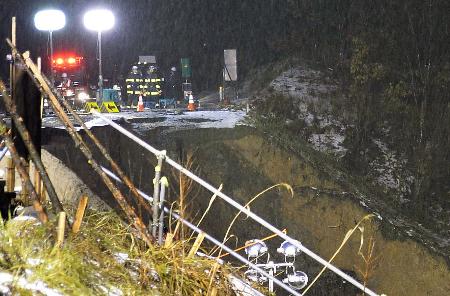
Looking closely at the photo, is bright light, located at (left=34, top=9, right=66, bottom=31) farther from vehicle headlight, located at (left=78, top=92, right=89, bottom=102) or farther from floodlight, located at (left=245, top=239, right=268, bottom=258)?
floodlight, located at (left=245, top=239, right=268, bottom=258)

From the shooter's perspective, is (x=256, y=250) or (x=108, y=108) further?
(x=108, y=108)

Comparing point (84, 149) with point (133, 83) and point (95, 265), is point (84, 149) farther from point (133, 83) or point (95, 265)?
point (133, 83)

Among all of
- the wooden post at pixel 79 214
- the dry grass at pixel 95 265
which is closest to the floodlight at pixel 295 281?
the dry grass at pixel 95 265

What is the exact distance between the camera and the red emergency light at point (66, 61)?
29.7 m

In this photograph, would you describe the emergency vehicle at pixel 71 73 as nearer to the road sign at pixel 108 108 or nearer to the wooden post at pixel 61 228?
the road sign at pixel 108 108

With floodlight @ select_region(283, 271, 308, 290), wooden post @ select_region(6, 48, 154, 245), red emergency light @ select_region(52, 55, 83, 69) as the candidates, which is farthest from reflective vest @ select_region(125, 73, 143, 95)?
wooden post @ select_region(6, 48, 154, 245)

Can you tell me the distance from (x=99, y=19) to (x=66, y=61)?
8161 mm

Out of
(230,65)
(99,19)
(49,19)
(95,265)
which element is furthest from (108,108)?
(95,265)

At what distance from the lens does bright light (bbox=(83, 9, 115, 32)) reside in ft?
73.0

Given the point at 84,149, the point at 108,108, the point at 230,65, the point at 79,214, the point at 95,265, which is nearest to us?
the point at 95,265

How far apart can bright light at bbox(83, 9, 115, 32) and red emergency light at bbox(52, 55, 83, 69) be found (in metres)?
7.46

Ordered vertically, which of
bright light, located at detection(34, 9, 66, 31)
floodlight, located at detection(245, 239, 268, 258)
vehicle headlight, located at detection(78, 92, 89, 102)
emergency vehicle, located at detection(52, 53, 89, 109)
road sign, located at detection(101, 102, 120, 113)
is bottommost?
floodlight, located at detection(245, 239, 268, 258)

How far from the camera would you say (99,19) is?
2236cm

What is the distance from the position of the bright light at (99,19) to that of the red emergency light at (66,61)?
7461mm
